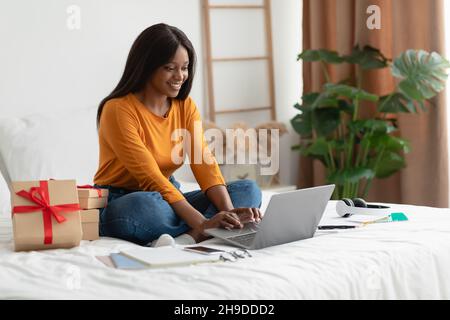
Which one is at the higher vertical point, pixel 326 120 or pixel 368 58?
pixel 368 58

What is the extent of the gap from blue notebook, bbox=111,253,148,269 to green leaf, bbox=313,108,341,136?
2.25 m

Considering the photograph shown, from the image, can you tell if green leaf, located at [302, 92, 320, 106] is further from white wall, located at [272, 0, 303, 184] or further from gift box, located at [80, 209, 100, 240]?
gift box, located at [80, 209, 100, 240]

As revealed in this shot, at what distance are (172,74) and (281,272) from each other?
0.99 m

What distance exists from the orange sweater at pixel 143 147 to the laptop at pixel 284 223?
325 mm

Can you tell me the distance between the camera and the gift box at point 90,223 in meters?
2.24

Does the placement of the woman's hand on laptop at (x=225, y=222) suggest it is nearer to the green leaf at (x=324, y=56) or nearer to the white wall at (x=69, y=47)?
the white wall at (x=69, y=47)

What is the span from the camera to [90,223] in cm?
225

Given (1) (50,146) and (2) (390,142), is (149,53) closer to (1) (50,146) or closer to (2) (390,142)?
(1) (50,146)

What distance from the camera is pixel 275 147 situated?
4195 millimetres

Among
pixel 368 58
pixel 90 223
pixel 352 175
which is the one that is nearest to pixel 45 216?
pixel 90 223

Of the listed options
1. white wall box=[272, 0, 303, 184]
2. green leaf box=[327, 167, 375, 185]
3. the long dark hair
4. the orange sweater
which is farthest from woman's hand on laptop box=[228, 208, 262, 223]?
white wall box=[272, 0, 303, 184]

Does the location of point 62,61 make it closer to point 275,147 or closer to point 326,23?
point 275,147

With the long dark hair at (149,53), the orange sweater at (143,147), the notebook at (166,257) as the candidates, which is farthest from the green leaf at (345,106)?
the notebook at (166,257)

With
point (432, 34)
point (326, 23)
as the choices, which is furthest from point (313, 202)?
point (326, 23)
